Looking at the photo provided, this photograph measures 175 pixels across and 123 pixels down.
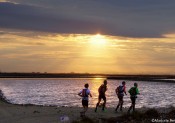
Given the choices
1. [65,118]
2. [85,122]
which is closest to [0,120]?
[65,118]

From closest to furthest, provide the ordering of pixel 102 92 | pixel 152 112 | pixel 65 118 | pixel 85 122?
pixel 85 122 → pixel 65 118 → pixel 152 112 → pixel 102 92

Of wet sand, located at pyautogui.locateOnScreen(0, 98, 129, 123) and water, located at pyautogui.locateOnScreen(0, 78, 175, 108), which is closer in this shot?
wet sand, located at pyautogui.locateOnScreen(0, 98, 129, 123)

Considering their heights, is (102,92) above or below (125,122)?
above

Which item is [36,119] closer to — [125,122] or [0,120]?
[0,120]

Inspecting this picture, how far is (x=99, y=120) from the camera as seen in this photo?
880 inches

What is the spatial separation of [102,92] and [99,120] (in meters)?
3.81

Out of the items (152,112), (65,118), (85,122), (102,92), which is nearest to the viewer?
(85,122)

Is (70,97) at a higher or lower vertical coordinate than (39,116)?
higher

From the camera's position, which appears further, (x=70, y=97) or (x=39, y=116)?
(x=70, y=97)

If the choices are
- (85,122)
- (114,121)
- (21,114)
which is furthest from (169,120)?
(21,114)

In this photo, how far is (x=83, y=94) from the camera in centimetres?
2328

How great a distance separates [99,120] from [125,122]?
1554 mm

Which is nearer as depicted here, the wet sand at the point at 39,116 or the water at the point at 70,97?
the wet sand at the point at 39,116

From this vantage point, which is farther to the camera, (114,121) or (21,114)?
(21,114)
